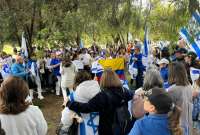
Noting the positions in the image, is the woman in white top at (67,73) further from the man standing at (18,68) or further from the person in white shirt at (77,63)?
the man standing at (18,68)

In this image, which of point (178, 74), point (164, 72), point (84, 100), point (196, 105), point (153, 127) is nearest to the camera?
point (153, 127)

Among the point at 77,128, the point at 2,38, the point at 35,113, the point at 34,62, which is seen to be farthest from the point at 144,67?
the point at 35,113

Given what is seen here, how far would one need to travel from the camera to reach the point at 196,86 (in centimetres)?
631

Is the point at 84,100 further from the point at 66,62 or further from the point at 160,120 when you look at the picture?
the point at 66,62

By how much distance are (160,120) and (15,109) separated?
56.3 inches

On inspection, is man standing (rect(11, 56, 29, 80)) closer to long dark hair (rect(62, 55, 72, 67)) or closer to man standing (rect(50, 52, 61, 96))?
long dark hair (rect(62, 55, 72, 67))

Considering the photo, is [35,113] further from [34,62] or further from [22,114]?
[34,62]

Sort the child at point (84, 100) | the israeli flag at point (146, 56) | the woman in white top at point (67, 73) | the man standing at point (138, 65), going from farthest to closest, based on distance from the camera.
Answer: the man standing at point (138, 65)
the israeli flag at point (146, 56)
the woman in white top at point (67, 73)
the child at point (84, 100)

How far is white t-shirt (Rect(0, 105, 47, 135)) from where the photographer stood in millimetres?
4125

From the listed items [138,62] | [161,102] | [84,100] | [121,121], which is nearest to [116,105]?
[121,121]

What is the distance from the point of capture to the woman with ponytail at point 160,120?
3750 mm

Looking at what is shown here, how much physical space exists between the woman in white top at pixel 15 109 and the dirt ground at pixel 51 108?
5619 millimetres

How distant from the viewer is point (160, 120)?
12.4 ft

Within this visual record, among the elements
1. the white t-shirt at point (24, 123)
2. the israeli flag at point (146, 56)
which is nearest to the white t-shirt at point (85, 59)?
the israeli flag at point (146, 56)
